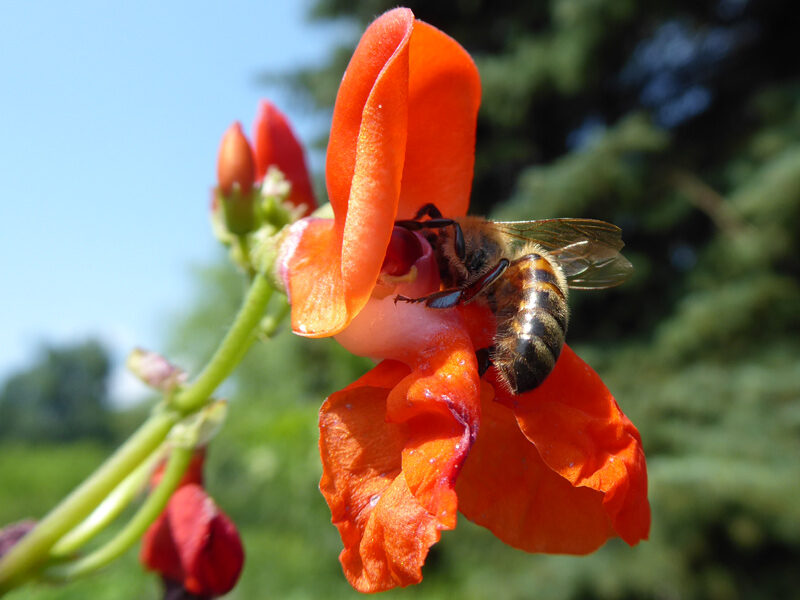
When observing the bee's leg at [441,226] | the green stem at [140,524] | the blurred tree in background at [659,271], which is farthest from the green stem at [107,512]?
the blurred tree in background at [659,271]

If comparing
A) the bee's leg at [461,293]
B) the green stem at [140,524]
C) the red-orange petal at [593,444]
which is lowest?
the green stem at [140,524]

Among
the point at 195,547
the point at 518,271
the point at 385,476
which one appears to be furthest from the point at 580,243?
the point at 195,547

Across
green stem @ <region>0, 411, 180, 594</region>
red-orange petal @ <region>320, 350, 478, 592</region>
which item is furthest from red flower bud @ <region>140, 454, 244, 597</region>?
red-orange petal @ <region>320, 350, 478, 592</region>

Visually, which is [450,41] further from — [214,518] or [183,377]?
[214,518]

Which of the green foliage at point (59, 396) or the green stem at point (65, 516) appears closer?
the green stem at point (65, 516)

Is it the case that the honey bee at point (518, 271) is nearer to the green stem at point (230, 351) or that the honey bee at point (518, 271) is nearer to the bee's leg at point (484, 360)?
the bee's leg at point (484, 360)

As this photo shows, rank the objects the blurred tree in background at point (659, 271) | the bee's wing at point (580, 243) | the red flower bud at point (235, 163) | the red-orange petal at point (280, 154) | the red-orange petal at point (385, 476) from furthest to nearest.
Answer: the blurred tree in background at point (659, 271) → the red-orange petal at point (280, 154) → the red flower bud at point (235, 163) → the bee's wing at point (580, 243) → the red-orange petal at point (385, 476)

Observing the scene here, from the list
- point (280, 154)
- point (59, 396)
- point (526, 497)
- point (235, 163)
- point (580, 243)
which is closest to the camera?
point (526, 497)

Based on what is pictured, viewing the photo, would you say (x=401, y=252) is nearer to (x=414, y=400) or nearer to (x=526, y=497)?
(x=414, y=400)
